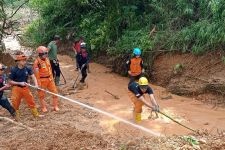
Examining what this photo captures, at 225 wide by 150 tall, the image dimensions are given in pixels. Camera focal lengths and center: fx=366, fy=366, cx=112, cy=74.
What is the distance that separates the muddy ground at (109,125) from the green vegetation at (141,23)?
167cm

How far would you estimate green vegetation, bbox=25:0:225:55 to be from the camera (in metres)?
11.4

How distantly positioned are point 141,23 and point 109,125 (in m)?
6.23

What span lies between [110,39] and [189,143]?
8.98m

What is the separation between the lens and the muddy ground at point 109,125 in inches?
268

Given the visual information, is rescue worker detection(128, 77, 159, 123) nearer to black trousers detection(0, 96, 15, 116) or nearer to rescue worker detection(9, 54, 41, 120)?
rescue worker detection(9, 54, 41, 120)

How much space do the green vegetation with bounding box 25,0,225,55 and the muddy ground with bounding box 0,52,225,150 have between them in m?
1.67

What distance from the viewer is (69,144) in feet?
23.1

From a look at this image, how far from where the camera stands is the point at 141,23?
→ 46.6 feet

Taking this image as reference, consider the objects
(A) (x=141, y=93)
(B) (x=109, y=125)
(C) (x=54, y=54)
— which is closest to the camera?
(A) (x=141, y=93)

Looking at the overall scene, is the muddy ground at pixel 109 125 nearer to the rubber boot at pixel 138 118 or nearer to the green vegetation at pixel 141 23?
the rubber boot at pixel 138 118

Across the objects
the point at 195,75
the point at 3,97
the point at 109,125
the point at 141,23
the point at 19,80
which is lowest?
the point at 109,125

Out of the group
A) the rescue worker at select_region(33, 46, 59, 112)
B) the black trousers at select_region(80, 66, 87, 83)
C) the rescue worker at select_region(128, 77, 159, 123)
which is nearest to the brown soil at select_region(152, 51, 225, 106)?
the black trousers at select_region(80, 66, 87, 83)

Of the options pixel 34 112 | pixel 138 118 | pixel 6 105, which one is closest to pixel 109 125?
pixel 138 118

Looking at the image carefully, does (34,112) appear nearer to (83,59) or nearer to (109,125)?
(109,125)
